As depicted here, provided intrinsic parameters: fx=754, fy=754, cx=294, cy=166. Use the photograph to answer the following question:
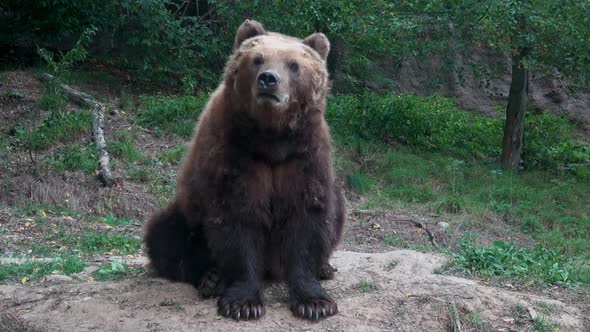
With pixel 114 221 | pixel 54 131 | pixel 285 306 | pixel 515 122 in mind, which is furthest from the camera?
pixel 515 122

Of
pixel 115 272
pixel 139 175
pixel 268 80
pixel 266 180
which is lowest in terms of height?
pixel 139 175

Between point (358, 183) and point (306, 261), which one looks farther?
point (358, 183)

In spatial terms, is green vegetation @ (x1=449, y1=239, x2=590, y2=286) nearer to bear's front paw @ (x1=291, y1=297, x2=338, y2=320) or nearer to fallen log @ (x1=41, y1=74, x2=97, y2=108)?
bear's front paw @ (x1=291, y1=297, x2=338, y2=320)

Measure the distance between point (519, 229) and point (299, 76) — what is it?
692cm

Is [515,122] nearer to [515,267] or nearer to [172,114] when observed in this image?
[172,114]

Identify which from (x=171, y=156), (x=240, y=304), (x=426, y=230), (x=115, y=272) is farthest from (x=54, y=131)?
(x=240, y=304)

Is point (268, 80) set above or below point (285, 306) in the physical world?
above

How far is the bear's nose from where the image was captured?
4.68m

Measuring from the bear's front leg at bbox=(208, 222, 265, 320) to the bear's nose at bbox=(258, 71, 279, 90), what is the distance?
3.02 feet

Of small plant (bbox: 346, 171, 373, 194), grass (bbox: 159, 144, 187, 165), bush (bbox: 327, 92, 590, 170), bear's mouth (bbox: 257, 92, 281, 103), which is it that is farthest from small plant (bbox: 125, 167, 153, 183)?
bear's mouth (bbox: 257, 92, 281, 103)

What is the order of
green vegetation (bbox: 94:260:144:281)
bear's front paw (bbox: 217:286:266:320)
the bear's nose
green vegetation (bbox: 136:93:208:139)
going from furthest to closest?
green vegetation (bbox: 136:93:208:139)
green vegetation (bbox: 94:260:144:281)
bear's front paw (bbox: 217:286:266:320)
the bear's nose

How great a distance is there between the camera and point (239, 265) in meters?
4.98

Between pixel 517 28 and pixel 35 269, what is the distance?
830 centimetres

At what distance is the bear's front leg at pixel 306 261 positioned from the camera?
5.04 m
